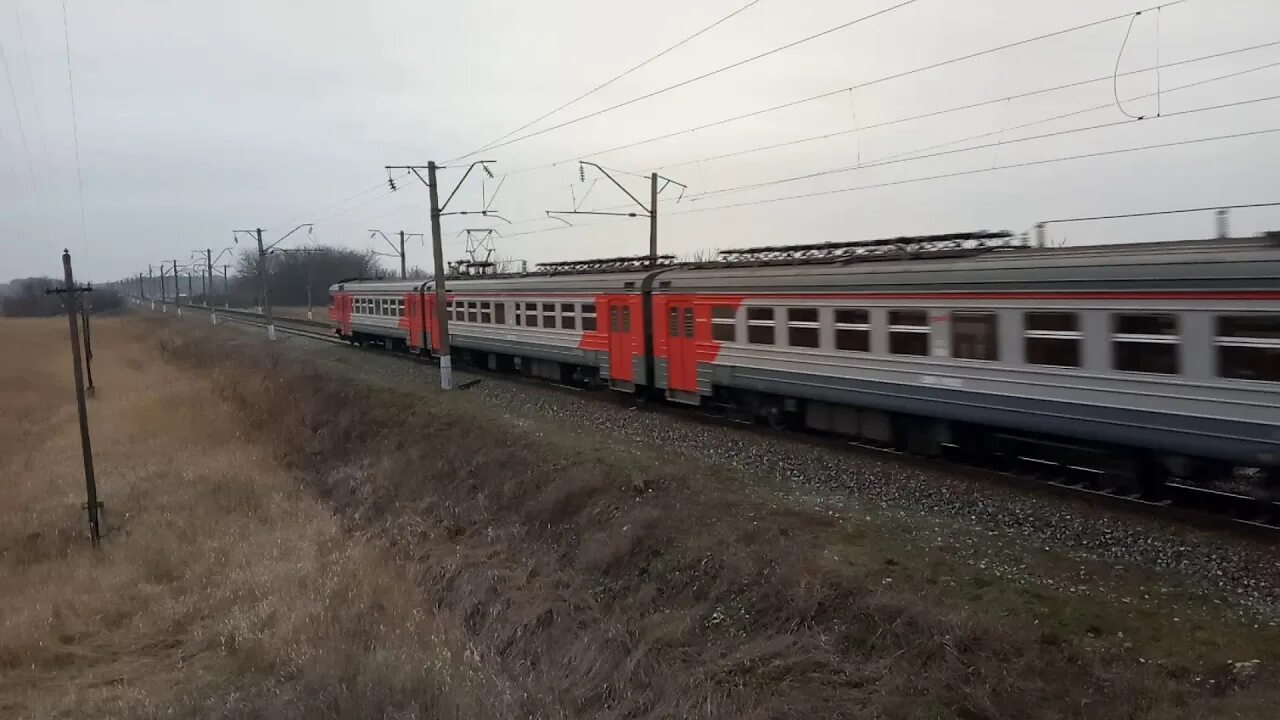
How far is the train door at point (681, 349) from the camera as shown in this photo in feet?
53.6

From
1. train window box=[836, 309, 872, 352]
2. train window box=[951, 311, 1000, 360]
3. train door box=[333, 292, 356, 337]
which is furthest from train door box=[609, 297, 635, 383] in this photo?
train door box=[333, 292, 356, 337]

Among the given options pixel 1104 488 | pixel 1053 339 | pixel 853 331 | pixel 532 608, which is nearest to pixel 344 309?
pixel 853 331

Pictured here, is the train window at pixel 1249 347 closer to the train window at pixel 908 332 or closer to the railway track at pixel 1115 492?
the railway track at pixel 1115 492

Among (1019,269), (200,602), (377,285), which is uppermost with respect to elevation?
(377,285)

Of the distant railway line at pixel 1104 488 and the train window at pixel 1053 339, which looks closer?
the distant railway line at pixel 1104 488

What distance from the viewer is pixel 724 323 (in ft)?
51.0

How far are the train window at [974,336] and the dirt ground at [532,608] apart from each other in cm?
297

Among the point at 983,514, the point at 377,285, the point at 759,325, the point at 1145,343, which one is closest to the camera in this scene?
the point at 1145,343

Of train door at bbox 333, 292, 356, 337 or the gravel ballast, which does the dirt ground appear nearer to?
the gravel ballast

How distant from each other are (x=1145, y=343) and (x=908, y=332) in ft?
10.5

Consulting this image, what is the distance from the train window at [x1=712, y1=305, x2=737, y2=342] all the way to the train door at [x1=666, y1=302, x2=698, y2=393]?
66 centimetres

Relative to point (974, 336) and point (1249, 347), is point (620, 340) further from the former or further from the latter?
point (1249, 347)

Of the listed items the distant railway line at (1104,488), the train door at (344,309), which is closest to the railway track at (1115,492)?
the distant railway line at (1104,488)

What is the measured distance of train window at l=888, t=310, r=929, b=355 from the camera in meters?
11.8
